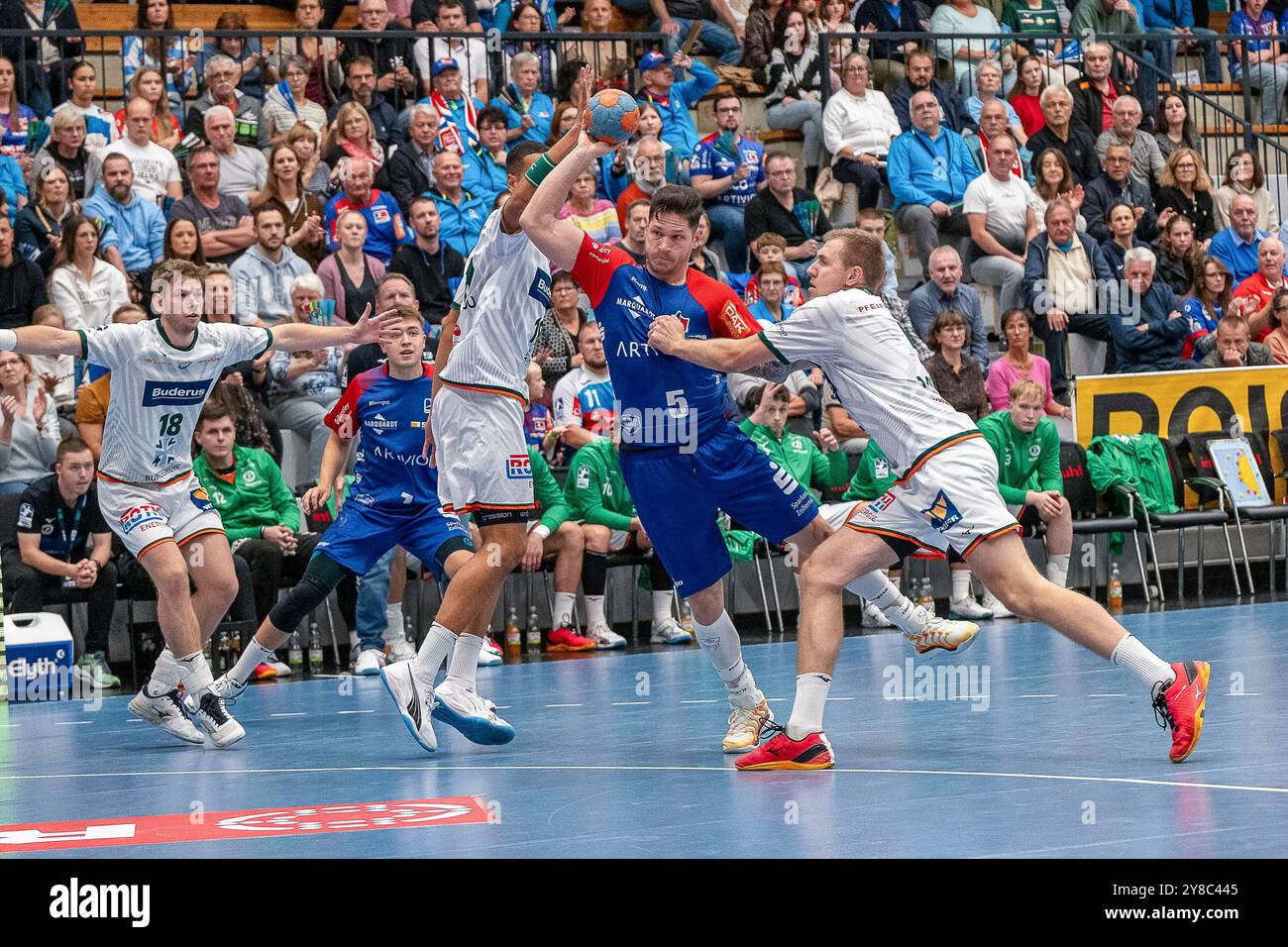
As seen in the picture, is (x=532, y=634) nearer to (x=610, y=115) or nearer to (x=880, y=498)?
(x=880, y=498)

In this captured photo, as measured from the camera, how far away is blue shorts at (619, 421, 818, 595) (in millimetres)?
7672

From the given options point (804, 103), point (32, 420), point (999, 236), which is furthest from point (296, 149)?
point (999, 236)

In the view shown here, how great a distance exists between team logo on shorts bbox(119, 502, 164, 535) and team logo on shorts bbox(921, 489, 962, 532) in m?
3.87

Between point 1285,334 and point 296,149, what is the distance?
901cm

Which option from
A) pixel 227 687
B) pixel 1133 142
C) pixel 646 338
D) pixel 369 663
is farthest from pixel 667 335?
pixel 1133 142

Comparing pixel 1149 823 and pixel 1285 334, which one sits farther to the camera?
pixel 1285 334

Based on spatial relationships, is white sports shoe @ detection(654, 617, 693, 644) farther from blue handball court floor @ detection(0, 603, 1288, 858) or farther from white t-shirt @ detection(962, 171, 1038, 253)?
white t-shirt @ detection(962, 171, 1038, 253)

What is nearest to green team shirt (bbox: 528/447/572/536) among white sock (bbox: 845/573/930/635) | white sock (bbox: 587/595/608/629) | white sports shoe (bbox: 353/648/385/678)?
white sock (bbox: 587/595/608/629)

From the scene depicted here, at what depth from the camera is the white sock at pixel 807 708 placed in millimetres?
7145

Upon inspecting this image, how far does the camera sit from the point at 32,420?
12562 millimetres

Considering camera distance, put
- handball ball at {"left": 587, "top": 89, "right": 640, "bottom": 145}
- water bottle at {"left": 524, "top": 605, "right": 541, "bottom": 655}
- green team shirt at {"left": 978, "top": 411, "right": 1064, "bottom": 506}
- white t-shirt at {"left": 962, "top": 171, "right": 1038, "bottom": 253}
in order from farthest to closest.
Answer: white t-shirt at {"left": 962, "top": 171, "right": 1038, "bottom": 253}
green team shirt at {"left": 978, "top": 411, "right": 1064, "bottom": 506}
water bottle at {"left": 524, "top": 605, "right": 541, "bottom": 655}
handball ball at {"left": 587, "top": 89, "right": 640, "bottom": 145}

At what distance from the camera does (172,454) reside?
29.7 ft

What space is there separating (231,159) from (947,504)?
9.70 meters
